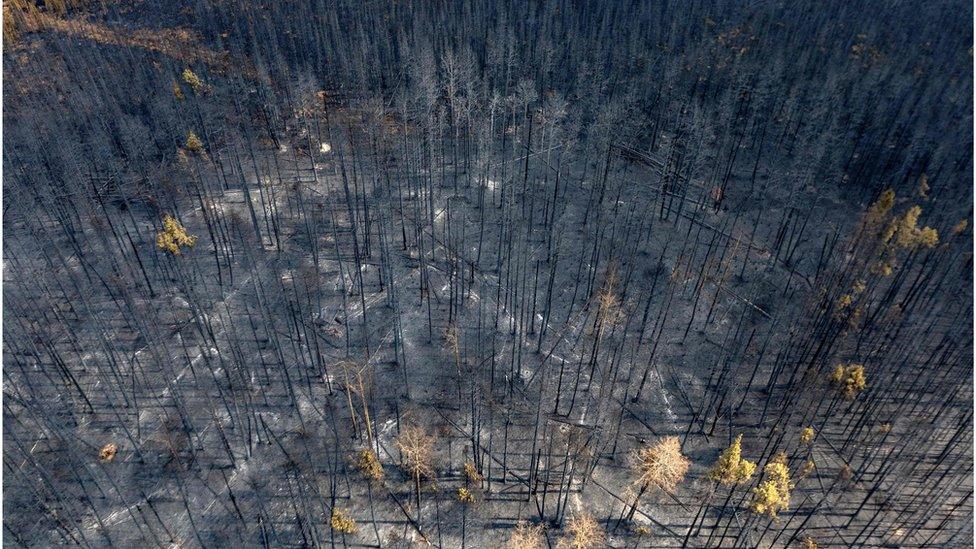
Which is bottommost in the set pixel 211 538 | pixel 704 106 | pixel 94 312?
pixel 211 538

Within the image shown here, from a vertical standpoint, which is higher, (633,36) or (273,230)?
(633,36)

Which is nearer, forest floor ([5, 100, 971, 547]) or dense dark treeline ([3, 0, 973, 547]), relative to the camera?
forest floor ([5, 100, 971, 547])

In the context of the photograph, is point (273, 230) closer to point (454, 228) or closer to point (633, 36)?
point (454, 228)

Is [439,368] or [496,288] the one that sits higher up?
[496,288]

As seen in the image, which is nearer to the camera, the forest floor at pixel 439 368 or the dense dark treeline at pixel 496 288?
the forest floor at pixel 439 368

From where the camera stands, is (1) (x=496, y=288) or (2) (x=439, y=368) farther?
(1) (x=496, y=288)

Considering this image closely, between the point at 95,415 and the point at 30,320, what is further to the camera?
the point at 30,320

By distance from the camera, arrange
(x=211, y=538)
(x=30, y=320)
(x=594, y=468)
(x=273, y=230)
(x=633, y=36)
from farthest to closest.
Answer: (x=633, y=36) → (x=273, y=230) → (x=30, y=320) → (x=594, y=468) → (x=211, y=538)

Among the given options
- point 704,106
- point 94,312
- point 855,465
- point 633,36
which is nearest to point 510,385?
point 855,465
